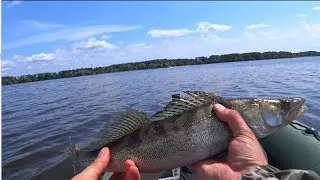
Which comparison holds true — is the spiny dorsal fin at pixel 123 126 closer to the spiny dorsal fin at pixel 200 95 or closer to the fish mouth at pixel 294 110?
the spiny dorsal fin at pixel 200 95

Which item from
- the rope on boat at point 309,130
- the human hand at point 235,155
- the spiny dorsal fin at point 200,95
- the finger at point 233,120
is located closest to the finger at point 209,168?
the human hand at point 235,155

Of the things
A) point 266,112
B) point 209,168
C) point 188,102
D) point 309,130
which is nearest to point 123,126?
point 188,102

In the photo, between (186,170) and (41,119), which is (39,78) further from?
(186,170)

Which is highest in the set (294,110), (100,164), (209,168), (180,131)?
(294,110)

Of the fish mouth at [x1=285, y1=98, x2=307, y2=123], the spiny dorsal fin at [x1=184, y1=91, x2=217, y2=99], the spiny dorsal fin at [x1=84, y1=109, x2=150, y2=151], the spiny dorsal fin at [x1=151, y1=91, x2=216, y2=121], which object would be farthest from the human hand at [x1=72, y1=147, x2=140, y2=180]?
the fish mouth at [x1=285, y1=98, x2=307, y2=123]

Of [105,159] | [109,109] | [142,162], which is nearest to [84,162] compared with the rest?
[105,159]

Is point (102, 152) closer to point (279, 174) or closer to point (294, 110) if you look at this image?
point (279, 174)

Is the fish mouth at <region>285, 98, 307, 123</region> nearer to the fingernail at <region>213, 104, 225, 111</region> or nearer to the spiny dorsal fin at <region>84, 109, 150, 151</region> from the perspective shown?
the fingernail at <region>213, 104, 225, 111</region>
